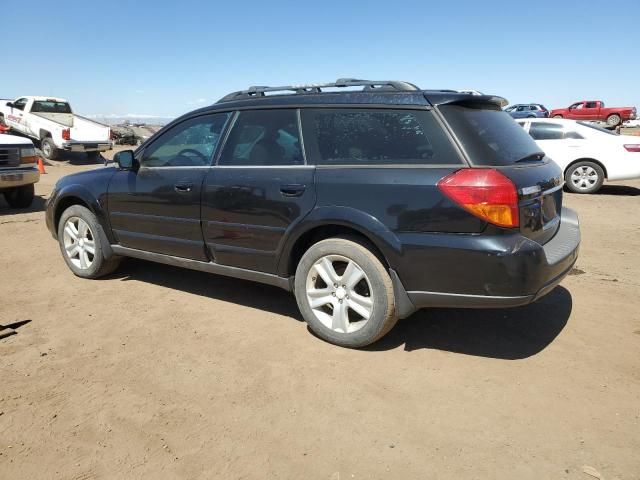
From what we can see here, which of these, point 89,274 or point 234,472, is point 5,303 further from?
point 234,472

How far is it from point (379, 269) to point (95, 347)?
2.03m

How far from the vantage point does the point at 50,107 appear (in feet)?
58.0

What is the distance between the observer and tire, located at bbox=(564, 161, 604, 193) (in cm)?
1018

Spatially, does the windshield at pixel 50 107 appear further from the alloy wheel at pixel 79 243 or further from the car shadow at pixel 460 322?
the car shadow at pixel 460 322

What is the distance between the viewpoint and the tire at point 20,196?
9.05 metres

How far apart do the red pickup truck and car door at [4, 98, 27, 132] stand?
102 ft

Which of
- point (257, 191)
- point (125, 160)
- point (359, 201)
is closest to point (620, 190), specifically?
point (359, 201)

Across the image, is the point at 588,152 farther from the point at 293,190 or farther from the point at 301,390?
the point at 301,390

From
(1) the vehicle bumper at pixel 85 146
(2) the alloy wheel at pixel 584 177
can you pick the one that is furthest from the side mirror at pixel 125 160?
(1) the vehicle bumper at pixel 85 146

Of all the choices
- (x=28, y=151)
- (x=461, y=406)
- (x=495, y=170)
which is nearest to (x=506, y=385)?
(x=461, y=406)

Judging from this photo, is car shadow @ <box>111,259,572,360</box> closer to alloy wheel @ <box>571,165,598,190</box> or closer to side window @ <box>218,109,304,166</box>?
side window @ <box>218,109,304,166</box>

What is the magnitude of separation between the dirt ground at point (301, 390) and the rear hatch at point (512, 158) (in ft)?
2.94

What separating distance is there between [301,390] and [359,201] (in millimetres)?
1193

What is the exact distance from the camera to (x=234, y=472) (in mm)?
2246
